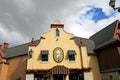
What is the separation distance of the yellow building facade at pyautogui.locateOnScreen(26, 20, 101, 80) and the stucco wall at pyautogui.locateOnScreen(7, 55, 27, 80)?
569cm

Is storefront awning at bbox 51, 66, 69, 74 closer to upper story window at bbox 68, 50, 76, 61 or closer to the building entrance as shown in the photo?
the building entrance

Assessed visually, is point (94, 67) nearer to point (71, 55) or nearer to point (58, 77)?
point (71, 55)

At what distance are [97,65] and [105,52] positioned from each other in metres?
3.04

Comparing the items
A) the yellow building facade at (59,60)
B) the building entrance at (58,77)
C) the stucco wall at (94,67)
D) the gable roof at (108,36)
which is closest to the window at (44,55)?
the yellow building facade at (59,60)

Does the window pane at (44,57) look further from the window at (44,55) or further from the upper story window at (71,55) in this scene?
the upper story window at (71,55)

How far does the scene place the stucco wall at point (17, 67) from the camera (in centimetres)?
2700

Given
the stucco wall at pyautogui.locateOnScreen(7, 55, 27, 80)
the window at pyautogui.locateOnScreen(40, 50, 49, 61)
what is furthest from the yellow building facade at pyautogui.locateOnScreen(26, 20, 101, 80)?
the stucco wall at pyautogui.locateOnScreen(7, 55, 27, 80)

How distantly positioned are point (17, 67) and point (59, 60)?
32.5 feet

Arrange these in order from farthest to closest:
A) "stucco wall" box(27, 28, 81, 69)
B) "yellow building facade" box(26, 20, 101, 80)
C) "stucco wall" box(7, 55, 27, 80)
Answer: "stucco wall" box(7, 55, 27, 80) → "stucco wall" box(27, 28, 81, 69) → "yellow building facade" box(26, 20, 101, 80)

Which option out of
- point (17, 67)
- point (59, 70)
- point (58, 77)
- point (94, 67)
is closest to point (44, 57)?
point (59, 70)

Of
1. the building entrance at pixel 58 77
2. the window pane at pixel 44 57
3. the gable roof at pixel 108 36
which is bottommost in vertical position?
the building entrance at pixel 58 77

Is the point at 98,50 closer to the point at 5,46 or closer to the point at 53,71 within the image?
the point at 53,71

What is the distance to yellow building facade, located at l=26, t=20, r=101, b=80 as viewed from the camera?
21.7m

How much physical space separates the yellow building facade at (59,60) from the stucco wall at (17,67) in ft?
18.7
